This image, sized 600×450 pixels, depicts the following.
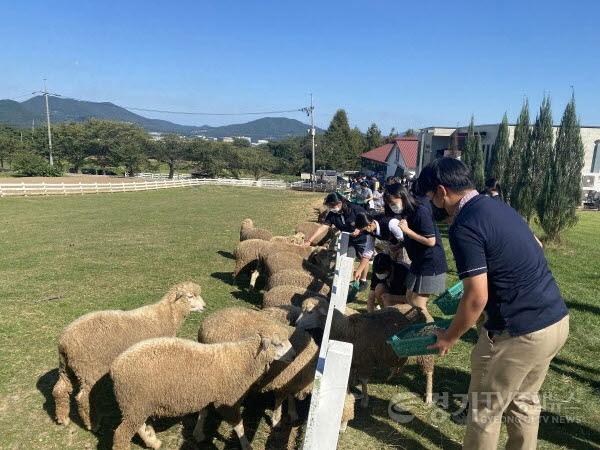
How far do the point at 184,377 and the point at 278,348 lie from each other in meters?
0.87

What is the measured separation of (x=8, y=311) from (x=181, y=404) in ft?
16.3

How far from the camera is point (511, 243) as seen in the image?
2.72 meters

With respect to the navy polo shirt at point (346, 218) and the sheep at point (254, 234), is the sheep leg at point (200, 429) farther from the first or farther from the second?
the sheep at point (254, 234)

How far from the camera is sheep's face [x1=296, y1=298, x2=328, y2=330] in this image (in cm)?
504

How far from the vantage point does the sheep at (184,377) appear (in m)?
3.55

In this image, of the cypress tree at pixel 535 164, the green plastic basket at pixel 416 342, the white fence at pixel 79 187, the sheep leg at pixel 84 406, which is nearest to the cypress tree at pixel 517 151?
the cypress tree at pixel 535 164

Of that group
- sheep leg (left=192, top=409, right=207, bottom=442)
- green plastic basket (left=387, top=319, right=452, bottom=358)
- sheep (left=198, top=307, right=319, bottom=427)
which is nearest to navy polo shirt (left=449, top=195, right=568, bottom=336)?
green plastic basket (left=387, top=319, right=452, bottom=358)

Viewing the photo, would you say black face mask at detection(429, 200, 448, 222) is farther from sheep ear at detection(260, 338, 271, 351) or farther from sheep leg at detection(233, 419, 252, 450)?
sheep leg at detection(233, 419, 252, 450)

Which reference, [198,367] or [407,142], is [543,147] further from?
[407,142]

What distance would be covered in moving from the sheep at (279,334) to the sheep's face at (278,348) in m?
0.13

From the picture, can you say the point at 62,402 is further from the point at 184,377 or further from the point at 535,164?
the point at 535,164

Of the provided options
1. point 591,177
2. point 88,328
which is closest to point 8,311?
point 88,328

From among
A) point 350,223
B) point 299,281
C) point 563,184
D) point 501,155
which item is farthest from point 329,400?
point 501,155

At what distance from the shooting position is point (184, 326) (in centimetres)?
641
